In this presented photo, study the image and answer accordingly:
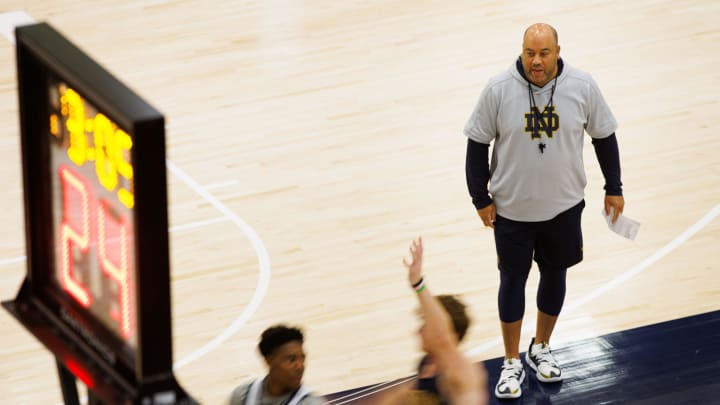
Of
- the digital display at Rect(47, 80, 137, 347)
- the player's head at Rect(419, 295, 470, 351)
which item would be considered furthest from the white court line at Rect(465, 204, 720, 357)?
the digital display at Rect(47, 80, 137, 347)

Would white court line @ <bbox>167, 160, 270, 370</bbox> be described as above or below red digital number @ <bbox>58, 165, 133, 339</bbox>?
below

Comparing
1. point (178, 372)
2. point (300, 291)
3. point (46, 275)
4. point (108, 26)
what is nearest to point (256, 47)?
point (108, 26)

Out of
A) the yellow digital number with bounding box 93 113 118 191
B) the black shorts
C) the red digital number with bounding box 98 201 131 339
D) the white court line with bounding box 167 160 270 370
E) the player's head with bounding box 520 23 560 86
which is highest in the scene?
the yellow digital number with bounding box 93 113 118 191

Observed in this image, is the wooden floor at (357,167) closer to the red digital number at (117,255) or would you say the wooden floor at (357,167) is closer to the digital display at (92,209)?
the digital display at (92,209)

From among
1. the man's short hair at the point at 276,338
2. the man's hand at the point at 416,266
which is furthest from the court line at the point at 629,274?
the man's hand at the point at 416,266

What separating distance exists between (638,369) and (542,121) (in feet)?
5.09

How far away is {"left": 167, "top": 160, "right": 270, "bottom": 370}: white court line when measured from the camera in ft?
20.3

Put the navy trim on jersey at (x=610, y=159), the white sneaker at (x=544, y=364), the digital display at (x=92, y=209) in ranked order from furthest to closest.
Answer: the white sneaker at (x=544, y=364) < the navy trim on jersey at (x=610, y=159) < the digital display at (x=92, y=209)

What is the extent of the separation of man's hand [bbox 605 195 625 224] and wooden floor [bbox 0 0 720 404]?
40.2 inches

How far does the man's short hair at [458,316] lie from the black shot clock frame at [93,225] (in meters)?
1.51

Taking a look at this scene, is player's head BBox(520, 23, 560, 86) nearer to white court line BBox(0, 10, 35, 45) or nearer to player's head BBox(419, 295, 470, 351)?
player's head BBox(419, 295, 470, 351)

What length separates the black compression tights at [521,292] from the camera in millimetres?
5469

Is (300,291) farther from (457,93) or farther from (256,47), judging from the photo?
(256,47)

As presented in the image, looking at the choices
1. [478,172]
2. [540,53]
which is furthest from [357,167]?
[540,53]
